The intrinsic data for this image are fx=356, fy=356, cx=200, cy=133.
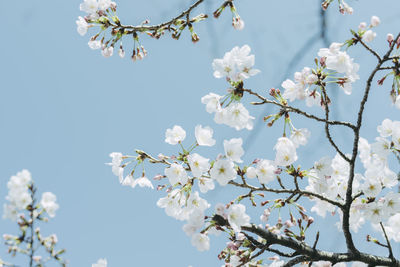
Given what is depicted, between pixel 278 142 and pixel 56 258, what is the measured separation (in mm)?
4370

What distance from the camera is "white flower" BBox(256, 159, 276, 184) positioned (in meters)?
2.12

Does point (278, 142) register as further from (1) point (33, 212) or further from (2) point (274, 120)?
(1) point (33, 212)

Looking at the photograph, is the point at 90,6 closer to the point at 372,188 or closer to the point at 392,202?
the point at 372,188

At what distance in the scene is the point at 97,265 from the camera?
3322 mm

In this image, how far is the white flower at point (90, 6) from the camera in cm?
264

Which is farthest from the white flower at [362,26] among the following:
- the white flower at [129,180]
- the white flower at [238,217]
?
the white flower at [129,180]

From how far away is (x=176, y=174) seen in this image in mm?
1980

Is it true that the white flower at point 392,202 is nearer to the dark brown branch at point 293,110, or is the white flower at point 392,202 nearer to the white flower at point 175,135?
the dark brown branch at point 293,110

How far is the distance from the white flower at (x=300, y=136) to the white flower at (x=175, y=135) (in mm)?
694

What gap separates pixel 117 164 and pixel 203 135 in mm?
611

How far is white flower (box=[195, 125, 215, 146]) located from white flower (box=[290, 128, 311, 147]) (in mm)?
555

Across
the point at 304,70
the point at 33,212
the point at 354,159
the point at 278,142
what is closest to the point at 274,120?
the point at 278,142

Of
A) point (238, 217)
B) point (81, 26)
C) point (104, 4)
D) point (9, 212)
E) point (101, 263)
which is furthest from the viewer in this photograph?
point (9, 212)

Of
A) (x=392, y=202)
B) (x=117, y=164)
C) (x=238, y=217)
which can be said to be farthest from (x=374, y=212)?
(x=117, y=164)
